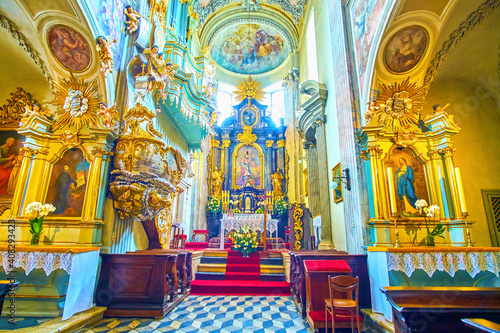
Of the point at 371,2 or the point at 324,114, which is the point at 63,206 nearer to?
the point at 324,114

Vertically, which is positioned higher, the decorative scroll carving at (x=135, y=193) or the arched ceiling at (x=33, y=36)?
the arched ceiling at (x=33, y=36)

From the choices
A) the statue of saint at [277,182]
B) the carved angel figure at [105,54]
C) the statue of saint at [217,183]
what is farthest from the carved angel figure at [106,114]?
the statue of saint at [277,182]

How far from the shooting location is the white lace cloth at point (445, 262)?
363 cm

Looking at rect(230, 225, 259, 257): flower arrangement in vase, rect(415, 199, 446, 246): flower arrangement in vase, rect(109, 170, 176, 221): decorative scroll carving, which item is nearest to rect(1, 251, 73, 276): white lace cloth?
rect(109, 170, 176, 221): decorative scroll carving

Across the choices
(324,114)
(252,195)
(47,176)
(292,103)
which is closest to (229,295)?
(47,176)

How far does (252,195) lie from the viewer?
12.9 metres

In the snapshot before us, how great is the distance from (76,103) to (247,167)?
9.72m

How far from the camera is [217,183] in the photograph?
524 inches

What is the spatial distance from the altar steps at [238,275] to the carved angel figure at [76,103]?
4153 mm

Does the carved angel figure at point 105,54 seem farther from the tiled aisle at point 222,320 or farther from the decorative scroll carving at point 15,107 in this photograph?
the tiled aisle at point 222,320

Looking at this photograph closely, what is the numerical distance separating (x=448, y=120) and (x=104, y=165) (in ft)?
20.7

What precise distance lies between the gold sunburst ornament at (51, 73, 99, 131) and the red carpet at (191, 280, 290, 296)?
13.0 feet

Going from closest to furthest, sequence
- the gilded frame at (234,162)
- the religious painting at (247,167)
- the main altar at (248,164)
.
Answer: the main altar at (248,164), the gilded frame at (234,162), the religious painting at (247,167)

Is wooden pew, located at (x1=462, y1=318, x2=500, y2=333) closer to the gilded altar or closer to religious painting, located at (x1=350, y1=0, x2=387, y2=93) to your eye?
the gilded altar
